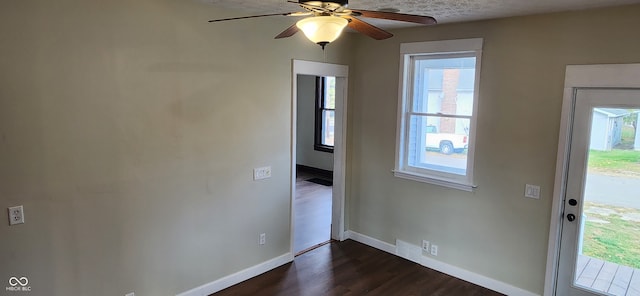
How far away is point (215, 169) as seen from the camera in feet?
11.5

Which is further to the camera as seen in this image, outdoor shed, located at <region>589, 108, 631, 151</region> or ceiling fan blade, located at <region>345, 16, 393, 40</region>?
outdoor shed, located at <region>589, 108, 631, 151</region>

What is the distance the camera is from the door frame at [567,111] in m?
2.92

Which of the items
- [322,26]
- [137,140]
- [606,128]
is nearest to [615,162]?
[606,128]

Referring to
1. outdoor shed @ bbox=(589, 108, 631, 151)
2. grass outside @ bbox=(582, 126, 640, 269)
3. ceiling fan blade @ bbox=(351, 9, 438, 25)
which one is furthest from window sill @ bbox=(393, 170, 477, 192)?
ceiling fan blade @ bbox=(351, 9, 438, 25)

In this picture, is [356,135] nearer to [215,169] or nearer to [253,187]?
[253,187]

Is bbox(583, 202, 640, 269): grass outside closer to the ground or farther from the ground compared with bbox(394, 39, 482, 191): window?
closer to the ground

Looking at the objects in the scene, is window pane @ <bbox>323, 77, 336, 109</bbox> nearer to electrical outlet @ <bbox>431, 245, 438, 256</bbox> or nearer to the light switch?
electrical outlet @ <bbox>431, 245, 438, 256</bbox>

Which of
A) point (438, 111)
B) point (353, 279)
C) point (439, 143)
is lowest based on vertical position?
point (353, 279)

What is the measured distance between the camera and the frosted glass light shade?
1.93 meters

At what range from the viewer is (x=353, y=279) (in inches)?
156

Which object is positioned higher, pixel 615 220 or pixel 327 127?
pixel 327 127

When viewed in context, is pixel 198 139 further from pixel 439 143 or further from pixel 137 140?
pixel 439 143

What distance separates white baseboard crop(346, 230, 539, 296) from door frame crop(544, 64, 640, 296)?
0.34 meters

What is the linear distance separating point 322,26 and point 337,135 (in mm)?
2886
